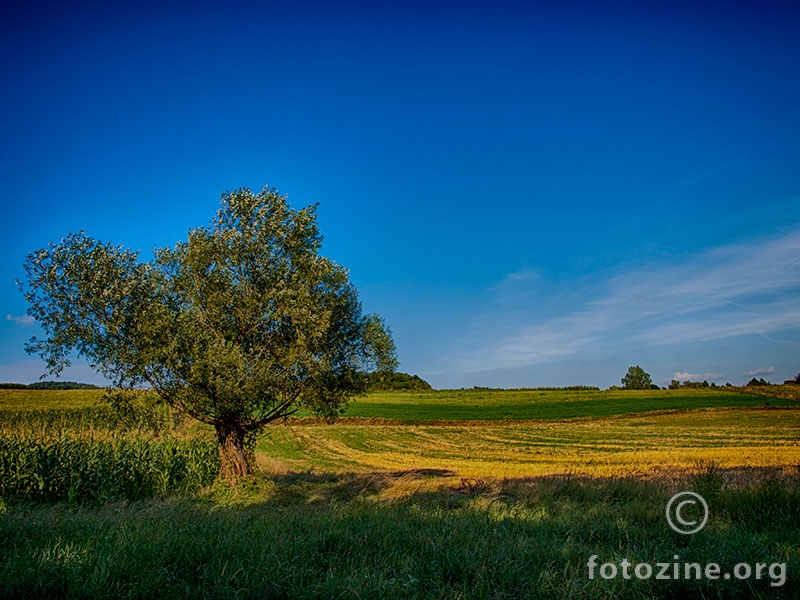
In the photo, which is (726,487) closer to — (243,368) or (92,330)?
(243,368)

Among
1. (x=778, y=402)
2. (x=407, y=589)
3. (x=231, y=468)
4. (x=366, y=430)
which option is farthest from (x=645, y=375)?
(x=407, y=589)

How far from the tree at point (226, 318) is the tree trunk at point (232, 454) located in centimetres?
4

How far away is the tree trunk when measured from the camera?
20219 millimetres

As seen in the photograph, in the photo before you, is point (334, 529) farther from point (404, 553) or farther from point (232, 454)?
point (232, 454)

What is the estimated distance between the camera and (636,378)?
159000 mm

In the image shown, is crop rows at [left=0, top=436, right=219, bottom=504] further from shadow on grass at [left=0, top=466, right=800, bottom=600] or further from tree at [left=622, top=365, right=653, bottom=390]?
tree at [left=622, top=365, right=653, bottom=390]

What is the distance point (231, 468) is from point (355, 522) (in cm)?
1323

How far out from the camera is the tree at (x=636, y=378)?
15662cm

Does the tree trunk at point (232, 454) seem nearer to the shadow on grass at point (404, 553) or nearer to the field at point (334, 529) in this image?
the field at point (334, 529)

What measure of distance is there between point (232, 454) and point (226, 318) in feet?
17.7

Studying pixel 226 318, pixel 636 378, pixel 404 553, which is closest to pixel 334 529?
pixel 404 553

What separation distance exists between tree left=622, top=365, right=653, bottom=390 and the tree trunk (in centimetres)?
15585

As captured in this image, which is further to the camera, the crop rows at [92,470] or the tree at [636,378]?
the tree at [636,378]

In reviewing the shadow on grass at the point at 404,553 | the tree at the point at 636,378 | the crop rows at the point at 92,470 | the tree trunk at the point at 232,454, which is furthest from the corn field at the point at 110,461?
the tree at the point at 636,378
